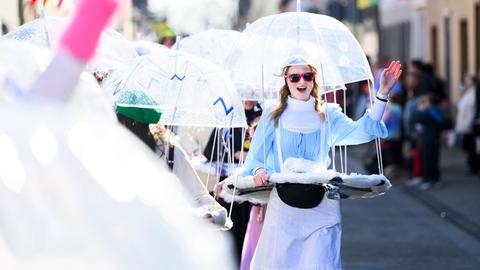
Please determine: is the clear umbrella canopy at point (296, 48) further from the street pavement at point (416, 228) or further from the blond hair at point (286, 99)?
the street pavement at point (416, 228)

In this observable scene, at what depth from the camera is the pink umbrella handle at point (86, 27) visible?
2.62 meters

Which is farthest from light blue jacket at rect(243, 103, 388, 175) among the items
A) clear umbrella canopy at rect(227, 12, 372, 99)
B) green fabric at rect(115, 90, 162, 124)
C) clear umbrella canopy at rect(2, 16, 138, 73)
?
clear umbrella canopy at rect(2, 16, 138, 73)

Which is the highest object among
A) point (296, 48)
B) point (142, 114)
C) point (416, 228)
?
point (296, 48)

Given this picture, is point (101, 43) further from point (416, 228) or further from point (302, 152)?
point (416, 228)

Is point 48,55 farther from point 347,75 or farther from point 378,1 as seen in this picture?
point 378,1

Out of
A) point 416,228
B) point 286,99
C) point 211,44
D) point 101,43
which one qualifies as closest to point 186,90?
point 286,99

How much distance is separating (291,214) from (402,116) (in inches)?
586

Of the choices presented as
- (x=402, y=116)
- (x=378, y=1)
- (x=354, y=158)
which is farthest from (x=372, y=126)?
(x=378, y=1)

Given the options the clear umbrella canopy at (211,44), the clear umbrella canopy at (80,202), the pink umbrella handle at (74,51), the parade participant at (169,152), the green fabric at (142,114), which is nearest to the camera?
the clear umbrella canopy at (80,202)

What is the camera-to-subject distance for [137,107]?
274 inches

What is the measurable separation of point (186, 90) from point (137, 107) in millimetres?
790

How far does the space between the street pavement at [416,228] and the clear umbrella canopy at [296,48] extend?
3274mm

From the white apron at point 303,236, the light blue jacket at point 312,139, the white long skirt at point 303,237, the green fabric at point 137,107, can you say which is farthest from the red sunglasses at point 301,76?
the green fabric at point 137,107

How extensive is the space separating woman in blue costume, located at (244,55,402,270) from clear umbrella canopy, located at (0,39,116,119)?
449cm
